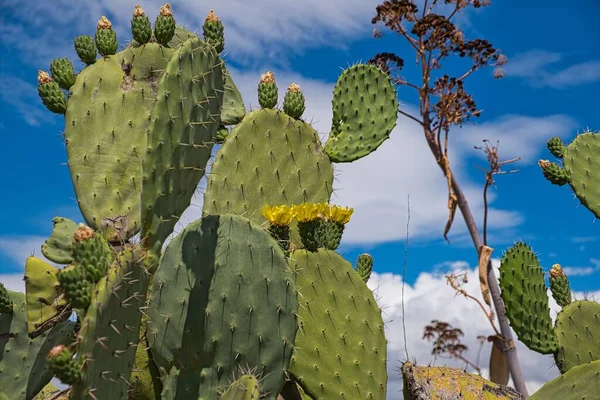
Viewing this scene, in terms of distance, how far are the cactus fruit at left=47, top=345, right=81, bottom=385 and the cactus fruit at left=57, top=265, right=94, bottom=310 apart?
0.14 metres

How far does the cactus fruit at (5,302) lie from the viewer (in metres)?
3.16

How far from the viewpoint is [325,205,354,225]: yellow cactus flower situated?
2816mm

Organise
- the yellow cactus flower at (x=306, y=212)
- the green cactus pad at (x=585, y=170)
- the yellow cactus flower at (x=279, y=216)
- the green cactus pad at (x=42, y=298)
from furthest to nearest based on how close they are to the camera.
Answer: the green cactus pad at (x=585, y=170), the green cactus pad at (x=42, y=298), the yellow cactus flower at (x=306, y=212), the yellow cactus flower at (x=279, y=216)

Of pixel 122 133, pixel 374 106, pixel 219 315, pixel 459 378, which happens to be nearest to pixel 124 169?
pixel 122 133

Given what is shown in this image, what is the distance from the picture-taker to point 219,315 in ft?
7.44

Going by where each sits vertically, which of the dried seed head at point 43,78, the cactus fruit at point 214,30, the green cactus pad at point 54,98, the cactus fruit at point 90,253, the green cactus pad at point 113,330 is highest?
the cactus fruit at point 214,30

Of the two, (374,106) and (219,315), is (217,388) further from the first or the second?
(374,106)

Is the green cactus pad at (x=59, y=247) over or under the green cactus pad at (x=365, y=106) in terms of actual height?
under

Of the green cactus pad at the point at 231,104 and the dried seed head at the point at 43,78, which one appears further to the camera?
the green cactus pad at the point at 231,104

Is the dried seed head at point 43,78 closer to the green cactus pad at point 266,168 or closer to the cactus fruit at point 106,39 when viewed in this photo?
the cactus fruit at point 106,39

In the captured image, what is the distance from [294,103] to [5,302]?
1.58 meters

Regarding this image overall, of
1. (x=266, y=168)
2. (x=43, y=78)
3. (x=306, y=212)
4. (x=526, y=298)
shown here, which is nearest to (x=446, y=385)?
(x=526, y=298)

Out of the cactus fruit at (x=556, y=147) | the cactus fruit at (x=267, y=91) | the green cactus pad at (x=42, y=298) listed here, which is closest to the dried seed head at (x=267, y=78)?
the cactus fruit at (x=267, y=91)

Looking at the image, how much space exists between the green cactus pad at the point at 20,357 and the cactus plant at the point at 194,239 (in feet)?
0.09
